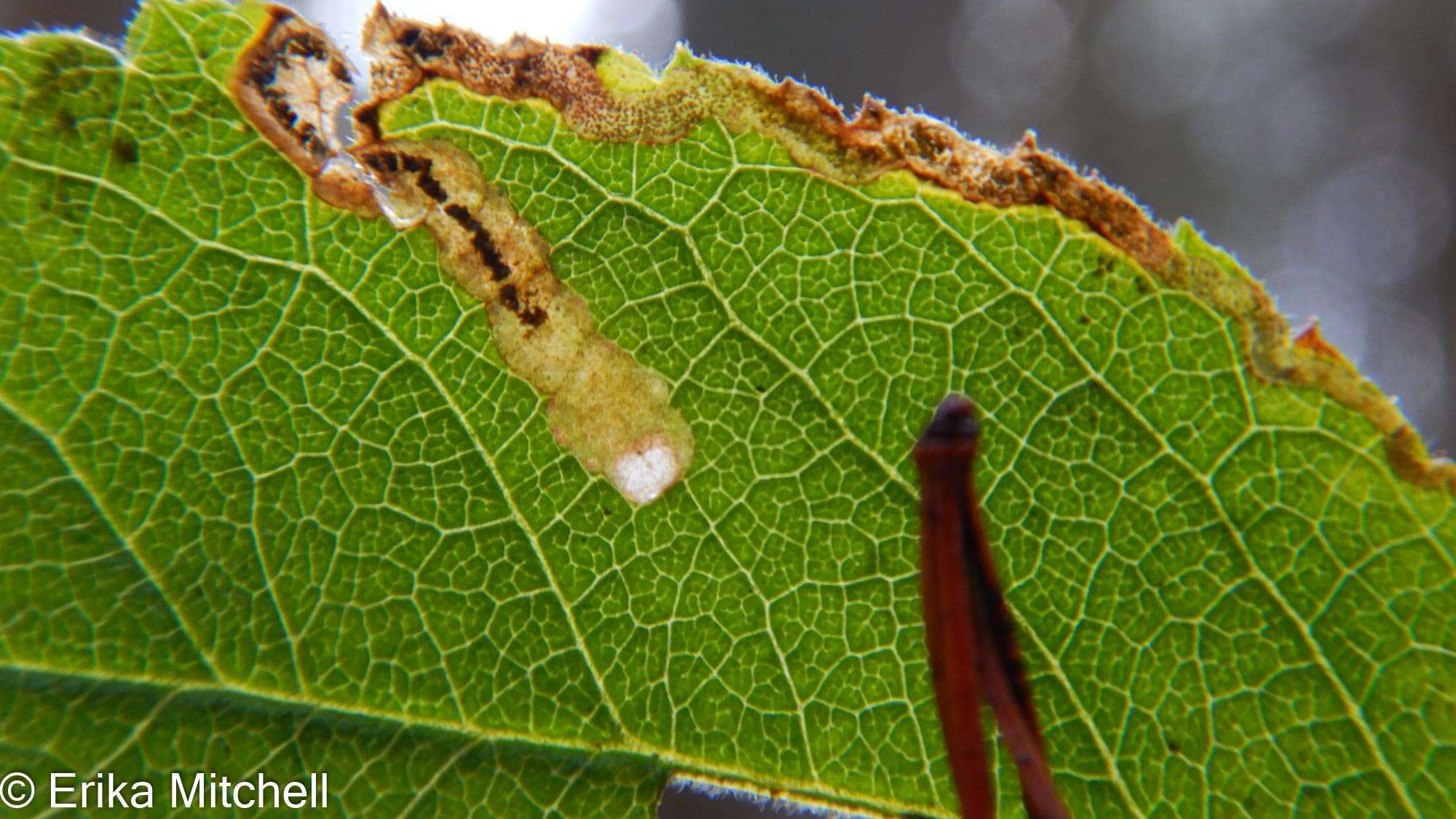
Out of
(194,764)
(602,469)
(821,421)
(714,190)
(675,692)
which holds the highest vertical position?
(714,190)

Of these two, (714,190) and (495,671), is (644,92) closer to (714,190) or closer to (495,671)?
(714,190)

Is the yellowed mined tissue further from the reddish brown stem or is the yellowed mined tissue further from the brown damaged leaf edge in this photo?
the reddish brown stem

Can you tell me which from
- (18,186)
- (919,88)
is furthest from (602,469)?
(919,88)
